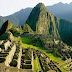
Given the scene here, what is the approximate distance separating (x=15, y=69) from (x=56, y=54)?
49358 mm

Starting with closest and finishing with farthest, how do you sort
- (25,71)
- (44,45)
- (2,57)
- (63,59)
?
(25,71) < (2,57) < (63,59) < (44,45)

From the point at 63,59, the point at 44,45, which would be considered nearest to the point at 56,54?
the point at 63,59

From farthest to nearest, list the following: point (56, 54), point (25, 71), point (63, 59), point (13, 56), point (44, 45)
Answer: point (44, 45) → point (56, 54) → point (63, 59) → point (13, 56) → point (25, 71)

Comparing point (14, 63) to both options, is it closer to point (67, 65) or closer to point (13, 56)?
point (13, 56)

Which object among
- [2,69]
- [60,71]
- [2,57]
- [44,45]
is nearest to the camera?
[2,69]

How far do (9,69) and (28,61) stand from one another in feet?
38.3

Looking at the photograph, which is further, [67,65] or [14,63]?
[67,65]

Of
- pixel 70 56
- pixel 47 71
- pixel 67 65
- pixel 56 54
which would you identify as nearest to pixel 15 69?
pixel 47 71

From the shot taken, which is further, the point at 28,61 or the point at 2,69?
the point at 28,61

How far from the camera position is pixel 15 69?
1100 inches

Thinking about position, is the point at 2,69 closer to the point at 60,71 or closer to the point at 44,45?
the point at 60,71

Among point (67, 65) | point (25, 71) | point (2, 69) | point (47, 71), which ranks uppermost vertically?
point (2, 69)

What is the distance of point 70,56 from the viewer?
260ft

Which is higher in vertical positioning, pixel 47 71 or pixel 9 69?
pixel 9 69
